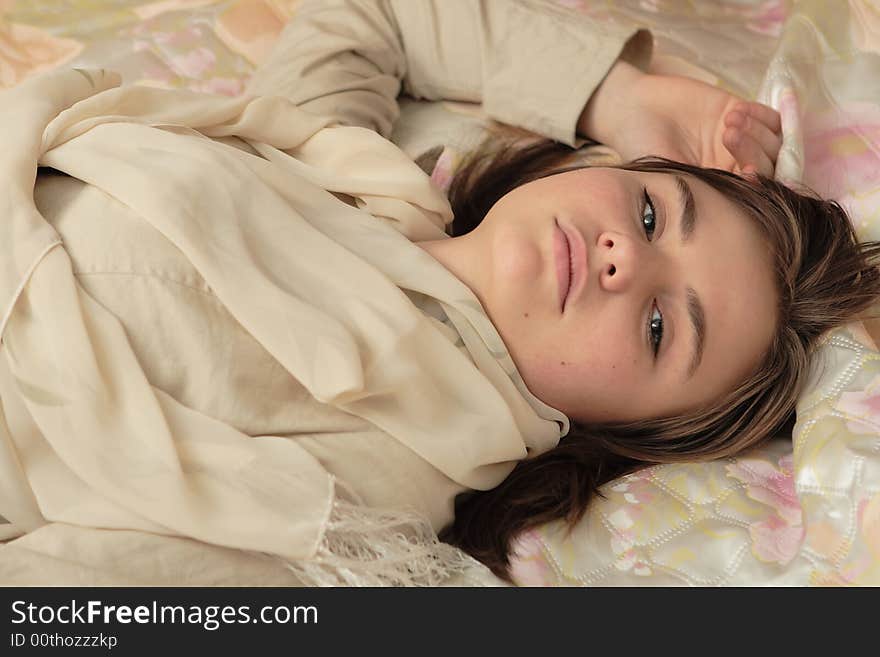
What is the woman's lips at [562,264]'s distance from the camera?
1.17 meters

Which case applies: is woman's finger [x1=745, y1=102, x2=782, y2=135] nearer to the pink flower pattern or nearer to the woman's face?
the woman's face

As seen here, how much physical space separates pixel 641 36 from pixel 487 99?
0.27m

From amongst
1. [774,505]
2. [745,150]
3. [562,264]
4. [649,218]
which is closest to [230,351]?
[562,264]

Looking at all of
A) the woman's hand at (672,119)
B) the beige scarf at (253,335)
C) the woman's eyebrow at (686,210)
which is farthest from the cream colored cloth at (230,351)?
the woman's hand at (672,119)

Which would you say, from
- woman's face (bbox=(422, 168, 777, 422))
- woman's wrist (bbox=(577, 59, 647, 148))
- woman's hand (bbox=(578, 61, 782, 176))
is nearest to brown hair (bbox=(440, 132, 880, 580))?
woman's face (bbox=(422, 168, 777, 422))

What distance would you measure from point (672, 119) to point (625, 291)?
0.49 m

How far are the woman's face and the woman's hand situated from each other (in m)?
0.23

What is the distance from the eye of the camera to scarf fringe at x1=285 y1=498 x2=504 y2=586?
101 cm

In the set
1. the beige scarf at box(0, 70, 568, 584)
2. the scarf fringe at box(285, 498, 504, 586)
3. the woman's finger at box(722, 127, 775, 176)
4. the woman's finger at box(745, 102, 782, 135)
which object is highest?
the woman's finger at box(745, 102, 782, 135)

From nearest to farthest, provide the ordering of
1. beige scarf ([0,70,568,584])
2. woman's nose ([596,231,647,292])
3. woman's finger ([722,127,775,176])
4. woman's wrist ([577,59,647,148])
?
beige scarf ([0,70,568,584]), woman's nose ([596,231,647,292]), woman's finger ([722,127,775,176]), woman's wrist ([577,59,647,148])

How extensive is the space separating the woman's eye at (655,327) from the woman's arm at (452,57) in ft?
1.60

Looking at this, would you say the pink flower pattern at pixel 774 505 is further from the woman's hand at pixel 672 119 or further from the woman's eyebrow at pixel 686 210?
the woman's hand at pixel 672 119

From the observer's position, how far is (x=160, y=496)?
3.25 feet
